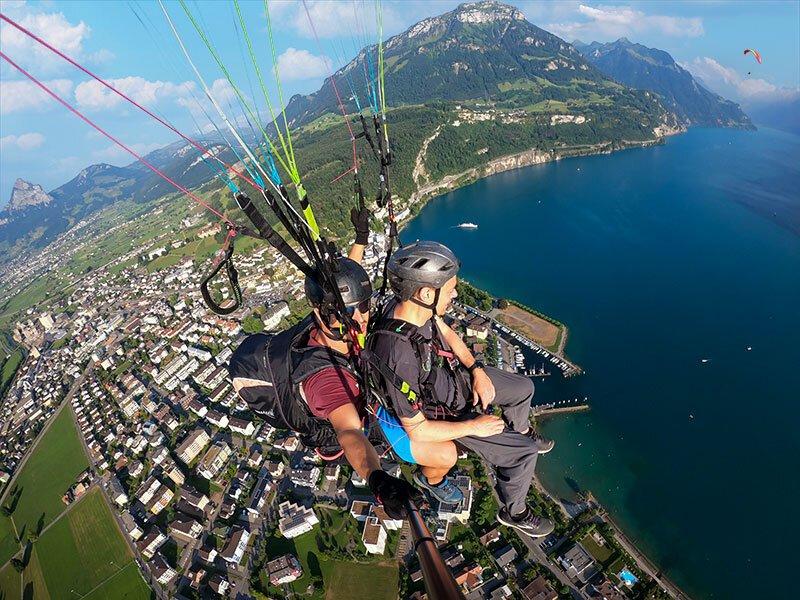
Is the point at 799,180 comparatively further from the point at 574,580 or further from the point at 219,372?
the point at 219,372

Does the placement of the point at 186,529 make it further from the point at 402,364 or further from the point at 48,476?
the point at 402,364

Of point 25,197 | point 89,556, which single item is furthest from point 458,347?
point 25,197

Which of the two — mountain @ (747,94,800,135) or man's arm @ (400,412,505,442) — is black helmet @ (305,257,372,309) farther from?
mountain @ (747,94,800,135)

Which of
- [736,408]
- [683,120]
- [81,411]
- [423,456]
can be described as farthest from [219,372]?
[683,120]

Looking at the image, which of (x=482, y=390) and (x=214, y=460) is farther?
(x=214, y=460)

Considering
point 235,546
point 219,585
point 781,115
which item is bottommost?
point 781,115

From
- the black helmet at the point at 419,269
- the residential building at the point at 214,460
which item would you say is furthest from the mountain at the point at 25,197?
the black helmet at the point at 419,269

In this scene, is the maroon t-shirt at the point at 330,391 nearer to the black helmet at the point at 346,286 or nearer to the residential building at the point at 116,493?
the black helmet at the point at 346,286
